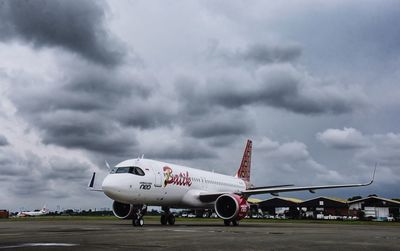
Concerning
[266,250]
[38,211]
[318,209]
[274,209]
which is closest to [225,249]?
[266,250]

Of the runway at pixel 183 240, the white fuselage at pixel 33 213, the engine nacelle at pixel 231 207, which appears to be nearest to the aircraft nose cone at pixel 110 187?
the runway at pixel 183 240

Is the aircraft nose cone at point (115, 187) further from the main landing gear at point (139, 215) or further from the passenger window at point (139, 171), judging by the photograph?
the main landing gear at point (139, 215)

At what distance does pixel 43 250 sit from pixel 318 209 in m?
91.6

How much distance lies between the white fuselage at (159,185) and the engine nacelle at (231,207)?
285 centimetres

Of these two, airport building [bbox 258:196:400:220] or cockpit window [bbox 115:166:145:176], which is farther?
airport building [bbox 258:196:400:220]

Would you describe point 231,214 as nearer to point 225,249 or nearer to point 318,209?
point 225,249

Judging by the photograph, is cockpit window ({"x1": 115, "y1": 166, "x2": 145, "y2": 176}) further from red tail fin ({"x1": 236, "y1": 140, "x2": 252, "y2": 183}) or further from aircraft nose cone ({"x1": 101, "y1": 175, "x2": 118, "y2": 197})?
red tail fin ({"x1": 236, "y1": 140, "x2": 252, "y2": 183})

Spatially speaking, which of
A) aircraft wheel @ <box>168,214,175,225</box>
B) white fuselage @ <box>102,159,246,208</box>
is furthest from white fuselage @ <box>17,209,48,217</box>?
aircraft wheel @ <box>168,214,175,225</box>

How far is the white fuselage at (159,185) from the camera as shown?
82.1 feet

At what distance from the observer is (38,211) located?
398 ft

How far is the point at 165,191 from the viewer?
28.8 m

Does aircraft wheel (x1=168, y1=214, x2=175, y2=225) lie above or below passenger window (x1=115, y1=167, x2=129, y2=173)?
below

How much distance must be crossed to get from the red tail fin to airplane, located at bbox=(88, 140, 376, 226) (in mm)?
11116

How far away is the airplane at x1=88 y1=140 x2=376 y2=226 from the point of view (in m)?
25.4
